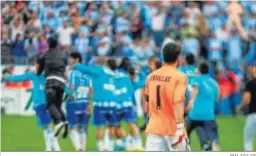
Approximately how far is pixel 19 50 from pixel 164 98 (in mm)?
11829

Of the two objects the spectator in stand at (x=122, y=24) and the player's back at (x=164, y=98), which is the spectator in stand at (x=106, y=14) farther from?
the player's back at (x=164, y=98)

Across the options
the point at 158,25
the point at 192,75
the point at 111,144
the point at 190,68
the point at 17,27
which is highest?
the point at 17,27

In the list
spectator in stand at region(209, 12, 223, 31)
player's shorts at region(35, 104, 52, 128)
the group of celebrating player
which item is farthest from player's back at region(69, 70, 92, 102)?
spectator in stand at region(209, 12, 223, 31)

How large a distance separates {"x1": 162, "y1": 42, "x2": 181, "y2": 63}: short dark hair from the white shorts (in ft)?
3.44

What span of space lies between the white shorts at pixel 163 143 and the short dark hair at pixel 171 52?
1.05 m

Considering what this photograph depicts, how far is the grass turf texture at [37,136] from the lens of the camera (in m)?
20.8

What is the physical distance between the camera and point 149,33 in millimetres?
29969

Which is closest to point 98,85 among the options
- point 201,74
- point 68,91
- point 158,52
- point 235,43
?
point 68,91

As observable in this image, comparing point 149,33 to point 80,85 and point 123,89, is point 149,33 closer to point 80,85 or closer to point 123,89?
point 123,89

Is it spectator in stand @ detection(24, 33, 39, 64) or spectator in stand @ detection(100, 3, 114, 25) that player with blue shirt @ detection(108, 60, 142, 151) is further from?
spectator in stand @ detection(100, 3, 114, 25)

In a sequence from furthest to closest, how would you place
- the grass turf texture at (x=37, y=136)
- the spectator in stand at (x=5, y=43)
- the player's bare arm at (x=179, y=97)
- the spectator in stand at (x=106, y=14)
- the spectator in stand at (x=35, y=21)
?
the spectator in stand at (x=106, y=14) < the spectator in stand at (x=5, y=43) < the spectator in stand at (x=35, y=21) < the grass turf texture at (x=37, y=136) < the player's bare arm at (x=179, y=97)

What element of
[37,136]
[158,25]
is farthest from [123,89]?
[158,25]

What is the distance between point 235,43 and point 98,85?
11.4 m

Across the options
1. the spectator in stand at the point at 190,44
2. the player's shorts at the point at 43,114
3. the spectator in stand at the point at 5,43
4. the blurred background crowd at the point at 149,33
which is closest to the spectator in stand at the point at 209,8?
the blurred background crowd at the point at 149,33
